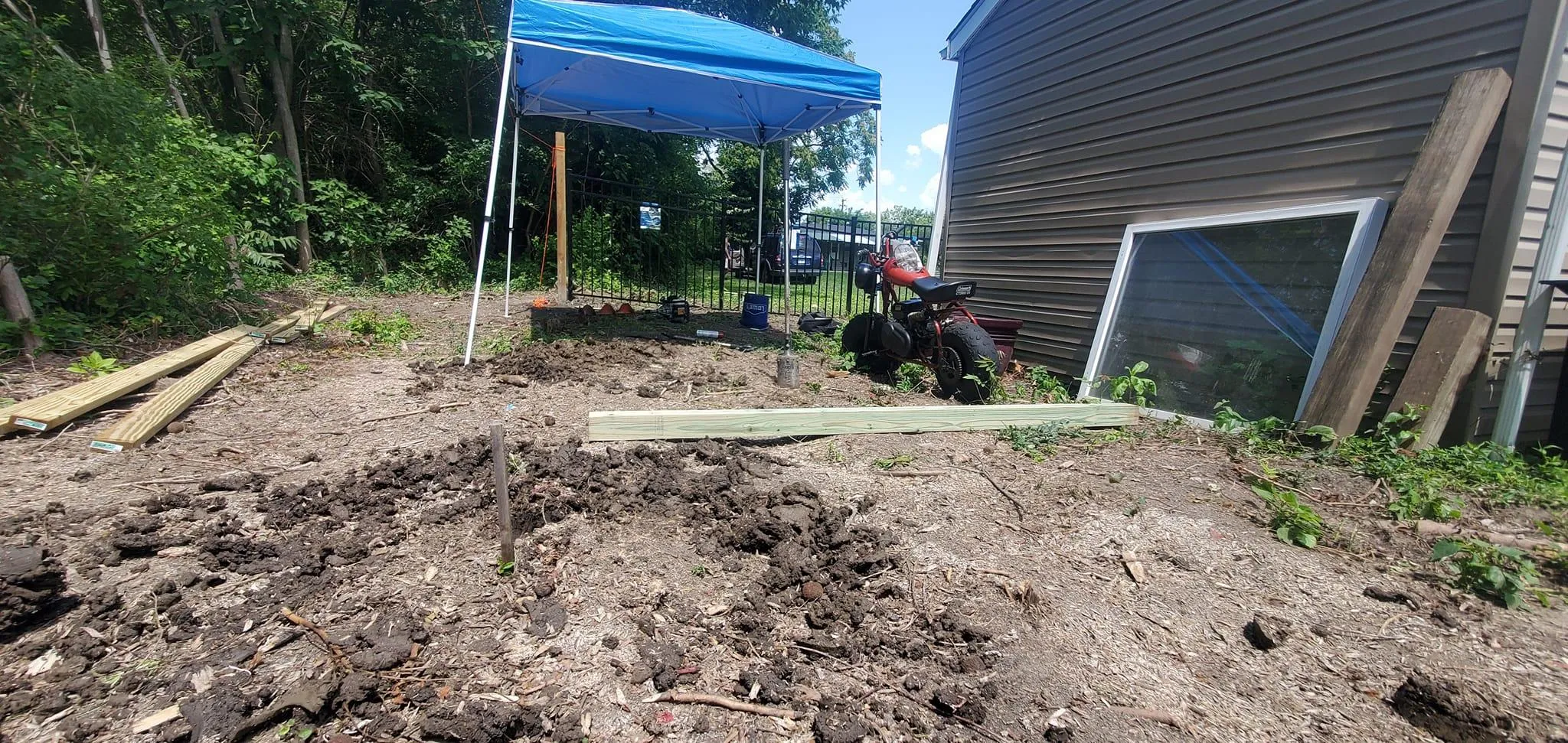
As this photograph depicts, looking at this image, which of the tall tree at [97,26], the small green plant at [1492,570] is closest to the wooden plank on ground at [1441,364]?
the small green plant at [1492,570]

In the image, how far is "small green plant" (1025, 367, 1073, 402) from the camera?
4.55 meters

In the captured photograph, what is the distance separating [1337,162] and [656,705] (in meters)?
4.69

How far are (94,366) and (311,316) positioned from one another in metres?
2.59

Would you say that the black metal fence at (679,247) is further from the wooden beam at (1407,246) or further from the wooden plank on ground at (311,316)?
the wooden beam at (1407,246)

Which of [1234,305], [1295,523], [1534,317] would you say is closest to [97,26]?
[1295,523]

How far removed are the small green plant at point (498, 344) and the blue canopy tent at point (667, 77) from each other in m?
0.28

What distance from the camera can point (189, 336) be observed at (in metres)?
4.52

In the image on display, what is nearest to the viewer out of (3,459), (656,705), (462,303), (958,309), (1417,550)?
(656,705)

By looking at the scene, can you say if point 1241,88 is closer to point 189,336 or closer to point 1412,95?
point 1412,95

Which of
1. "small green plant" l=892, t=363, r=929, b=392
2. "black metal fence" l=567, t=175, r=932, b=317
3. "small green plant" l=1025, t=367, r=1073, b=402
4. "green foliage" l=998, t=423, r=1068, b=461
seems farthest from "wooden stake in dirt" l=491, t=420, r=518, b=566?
"black metal fence" l=567, t=175, r=932, b=317

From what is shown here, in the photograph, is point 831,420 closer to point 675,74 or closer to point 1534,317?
point 1534,317

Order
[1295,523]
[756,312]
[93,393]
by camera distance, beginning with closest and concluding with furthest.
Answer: [1295,523] < [93,393] < [756,312]

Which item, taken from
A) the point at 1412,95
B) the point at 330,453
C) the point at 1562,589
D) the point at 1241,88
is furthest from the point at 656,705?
the point at 1241,88

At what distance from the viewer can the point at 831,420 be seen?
3.36 m
